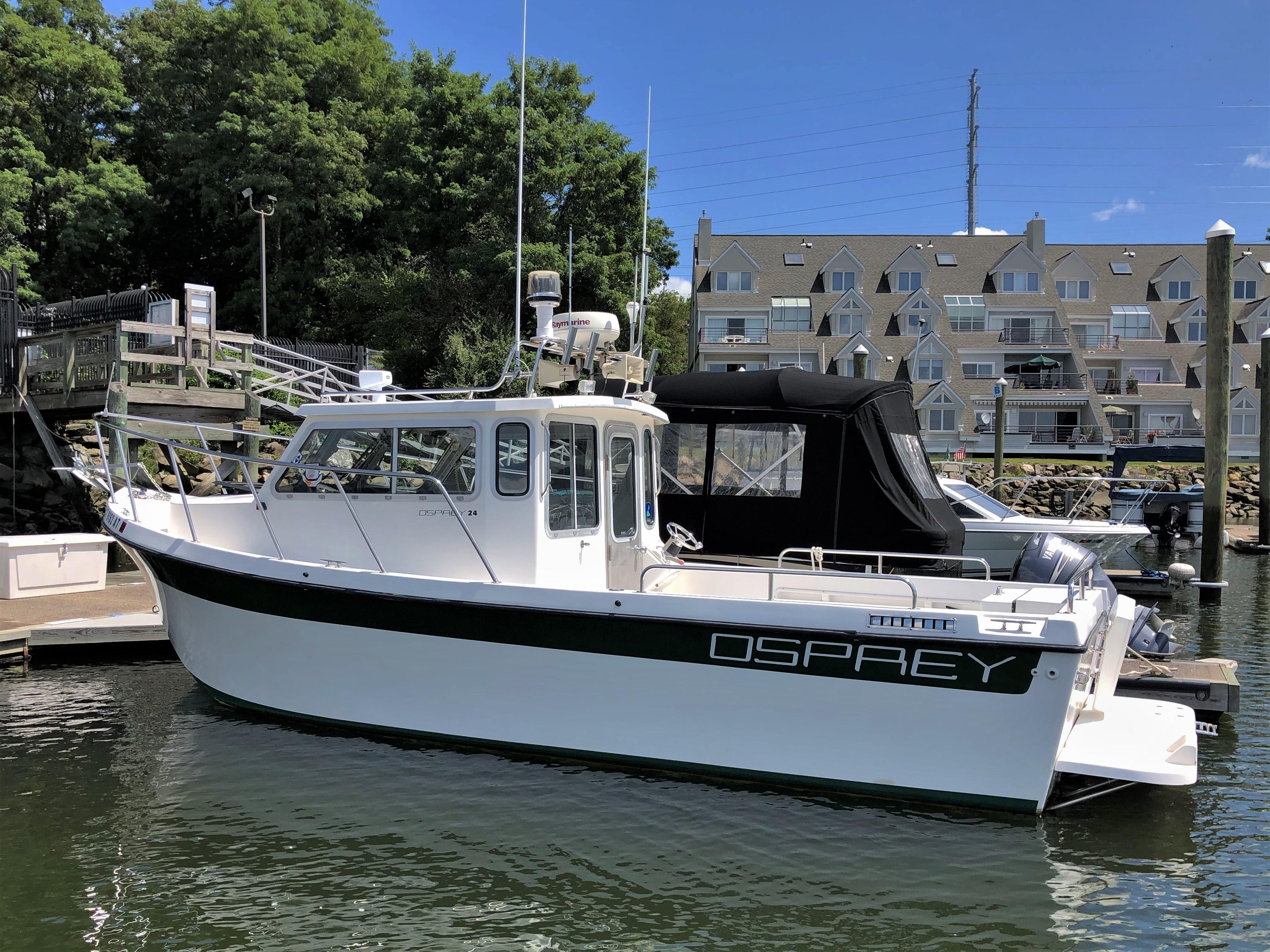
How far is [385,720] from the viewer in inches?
267

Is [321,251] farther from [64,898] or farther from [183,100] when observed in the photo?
[64,898]

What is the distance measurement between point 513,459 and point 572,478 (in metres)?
0.50

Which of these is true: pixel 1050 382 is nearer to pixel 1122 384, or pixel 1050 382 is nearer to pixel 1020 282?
pixel 1122 384

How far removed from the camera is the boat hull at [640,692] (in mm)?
5660

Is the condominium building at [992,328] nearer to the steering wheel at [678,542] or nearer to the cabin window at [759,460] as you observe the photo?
the cabin window at [759,460]

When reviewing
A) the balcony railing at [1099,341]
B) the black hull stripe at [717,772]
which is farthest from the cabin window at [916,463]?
the balcony railing at [1099,341]

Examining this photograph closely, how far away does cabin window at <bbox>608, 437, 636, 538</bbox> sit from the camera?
745cm

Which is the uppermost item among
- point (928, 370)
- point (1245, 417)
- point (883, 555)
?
point (928, 370)

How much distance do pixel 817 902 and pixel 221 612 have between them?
15.9 feet

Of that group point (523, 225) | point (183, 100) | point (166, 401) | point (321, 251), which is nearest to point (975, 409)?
point (523, 225)

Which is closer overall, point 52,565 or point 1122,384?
point 52,565

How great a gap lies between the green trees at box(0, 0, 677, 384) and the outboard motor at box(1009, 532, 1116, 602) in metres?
19.0

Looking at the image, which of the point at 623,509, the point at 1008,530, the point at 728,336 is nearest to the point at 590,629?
the point at 623,509

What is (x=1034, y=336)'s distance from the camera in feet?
146
